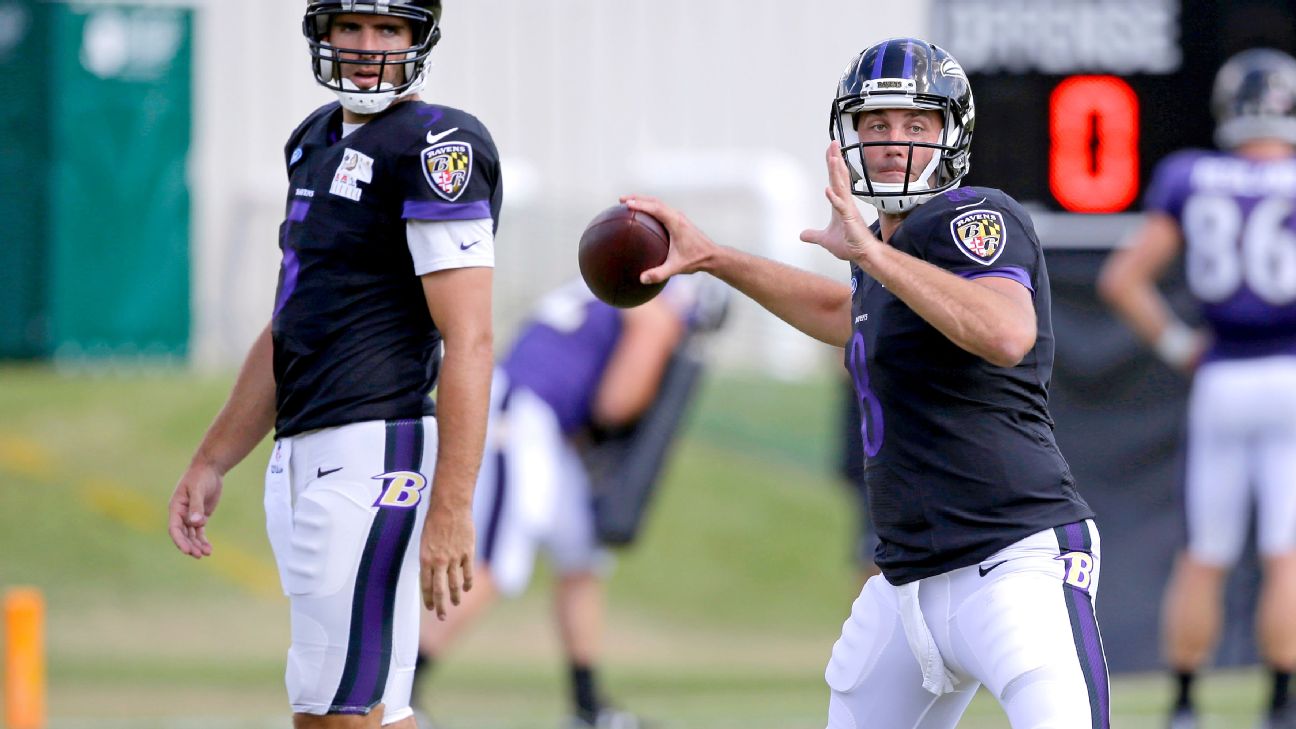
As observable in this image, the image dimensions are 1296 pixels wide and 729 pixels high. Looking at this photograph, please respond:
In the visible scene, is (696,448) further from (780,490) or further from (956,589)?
(956,589)

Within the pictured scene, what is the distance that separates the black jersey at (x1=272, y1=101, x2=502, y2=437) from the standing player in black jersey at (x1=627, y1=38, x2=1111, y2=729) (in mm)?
485

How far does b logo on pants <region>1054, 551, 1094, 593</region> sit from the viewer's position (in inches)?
137

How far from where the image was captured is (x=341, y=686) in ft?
12.5

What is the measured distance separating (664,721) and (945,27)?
11.0 ft

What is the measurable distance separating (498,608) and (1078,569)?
7.12 meters

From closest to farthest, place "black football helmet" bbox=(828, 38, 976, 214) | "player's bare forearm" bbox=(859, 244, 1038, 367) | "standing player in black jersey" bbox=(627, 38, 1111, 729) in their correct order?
"player's bare forearm" bbox=(859, 244, 1038, 367) → "standing player in black jersey" bbox=(627, 38, 1111, 729) → "black football helmet" bbox=(828, 38, 976, 214)

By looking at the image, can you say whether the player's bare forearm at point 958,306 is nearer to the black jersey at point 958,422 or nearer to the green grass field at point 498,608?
the black jersey at point 958,422

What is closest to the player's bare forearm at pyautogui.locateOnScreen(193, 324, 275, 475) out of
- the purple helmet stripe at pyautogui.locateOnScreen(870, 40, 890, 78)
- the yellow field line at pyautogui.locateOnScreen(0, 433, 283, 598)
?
the purple helmet stripe at pyautogui.locateOnScreen(870, 40, 890, 78)

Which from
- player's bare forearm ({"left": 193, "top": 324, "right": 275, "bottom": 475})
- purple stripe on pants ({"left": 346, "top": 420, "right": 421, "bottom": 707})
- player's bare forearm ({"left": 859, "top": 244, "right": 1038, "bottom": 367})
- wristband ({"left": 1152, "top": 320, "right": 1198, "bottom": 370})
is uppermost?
player's bare forearm ({"left": 859, "top": 244, "right": 1038, "bottom": 367})

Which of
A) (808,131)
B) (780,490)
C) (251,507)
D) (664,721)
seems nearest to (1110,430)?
(664,721)

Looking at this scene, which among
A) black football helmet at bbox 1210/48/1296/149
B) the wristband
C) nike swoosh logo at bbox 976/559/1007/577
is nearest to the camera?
nike swoosh logo at bbox 976/559/1007/577

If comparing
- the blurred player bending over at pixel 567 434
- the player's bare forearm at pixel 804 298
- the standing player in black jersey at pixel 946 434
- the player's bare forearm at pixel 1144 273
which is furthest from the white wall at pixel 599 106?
the standing player in black jersey at pixel 946 434

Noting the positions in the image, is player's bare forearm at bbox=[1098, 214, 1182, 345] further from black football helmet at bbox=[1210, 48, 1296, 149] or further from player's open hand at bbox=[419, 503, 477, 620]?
player's open hand at bbox=[419, 503, 477, 620]

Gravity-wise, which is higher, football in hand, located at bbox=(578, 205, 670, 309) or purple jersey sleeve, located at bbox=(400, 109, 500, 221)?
purple jersey sleeve, located at bbox=(400, 109, 500, 221)
